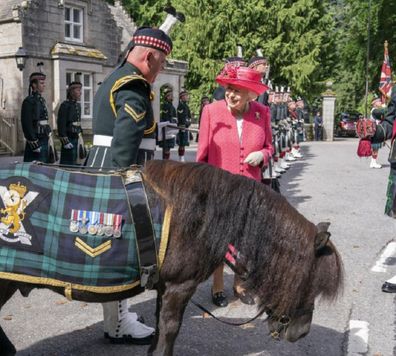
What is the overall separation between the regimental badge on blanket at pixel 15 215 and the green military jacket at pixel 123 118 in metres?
0.60

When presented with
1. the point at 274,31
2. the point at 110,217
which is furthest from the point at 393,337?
the point at 274,31

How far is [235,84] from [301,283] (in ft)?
5.93

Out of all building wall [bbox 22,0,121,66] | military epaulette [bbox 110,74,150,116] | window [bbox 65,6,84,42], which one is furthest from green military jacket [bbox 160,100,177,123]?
military epaulette [bbox 110,74,150,116]

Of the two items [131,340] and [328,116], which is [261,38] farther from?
[131,340]

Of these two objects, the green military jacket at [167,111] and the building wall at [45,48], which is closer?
the green military jacket at [167,111]

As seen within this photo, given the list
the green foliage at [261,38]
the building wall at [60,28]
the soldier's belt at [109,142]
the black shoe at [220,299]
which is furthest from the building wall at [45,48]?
the soldier's belt at [109,142]

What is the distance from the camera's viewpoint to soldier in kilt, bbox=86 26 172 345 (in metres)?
3.04

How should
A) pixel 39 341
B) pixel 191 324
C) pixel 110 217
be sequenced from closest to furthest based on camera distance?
pixel 110 217 < pixel 39 341 < pixel 191 324

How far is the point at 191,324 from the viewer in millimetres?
4207

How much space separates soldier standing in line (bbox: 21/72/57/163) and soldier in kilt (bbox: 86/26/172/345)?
6009 mm

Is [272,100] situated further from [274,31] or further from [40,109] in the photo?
[274,31]

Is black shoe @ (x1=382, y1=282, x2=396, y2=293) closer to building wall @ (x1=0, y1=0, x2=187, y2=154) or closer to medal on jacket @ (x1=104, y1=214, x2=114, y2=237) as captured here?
medal on jacket @ (x1=104, y1=214, x2=114, y2=237)

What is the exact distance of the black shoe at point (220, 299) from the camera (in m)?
4.61

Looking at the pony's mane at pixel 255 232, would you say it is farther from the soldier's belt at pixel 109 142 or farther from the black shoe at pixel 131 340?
the black shoe at pixel 131 340
